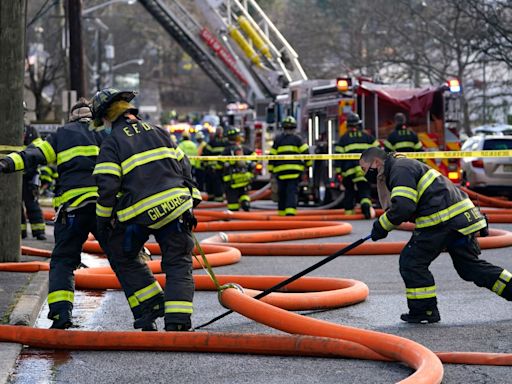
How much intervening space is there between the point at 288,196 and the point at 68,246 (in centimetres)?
962

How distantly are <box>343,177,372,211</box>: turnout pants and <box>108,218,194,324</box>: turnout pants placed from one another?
10.4 meters

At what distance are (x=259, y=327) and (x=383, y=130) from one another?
12.5 m

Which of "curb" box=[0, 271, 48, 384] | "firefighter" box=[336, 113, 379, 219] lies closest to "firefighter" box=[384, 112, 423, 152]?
"firefighter" box=[336, 113, 379, 219]

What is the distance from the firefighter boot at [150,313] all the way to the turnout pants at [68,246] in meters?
0.83

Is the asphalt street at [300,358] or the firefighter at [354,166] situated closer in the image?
the asphalt street at [300,358]

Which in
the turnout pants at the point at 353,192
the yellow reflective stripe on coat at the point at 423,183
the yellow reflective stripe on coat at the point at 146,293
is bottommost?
the turnout pants at the point at 353,192

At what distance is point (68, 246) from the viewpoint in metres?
8.25

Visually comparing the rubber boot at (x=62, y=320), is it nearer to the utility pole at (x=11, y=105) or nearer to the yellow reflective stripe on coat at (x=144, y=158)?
the yellow reflective stripe on coat at (x=144, y=158)

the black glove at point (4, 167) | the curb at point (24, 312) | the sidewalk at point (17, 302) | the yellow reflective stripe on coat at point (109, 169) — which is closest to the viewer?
the curb at point (24, 312)

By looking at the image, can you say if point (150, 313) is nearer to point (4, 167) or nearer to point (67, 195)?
point (67, 195)

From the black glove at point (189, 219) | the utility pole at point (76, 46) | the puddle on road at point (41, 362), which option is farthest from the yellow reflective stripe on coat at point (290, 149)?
the black glove at point (189, 219)

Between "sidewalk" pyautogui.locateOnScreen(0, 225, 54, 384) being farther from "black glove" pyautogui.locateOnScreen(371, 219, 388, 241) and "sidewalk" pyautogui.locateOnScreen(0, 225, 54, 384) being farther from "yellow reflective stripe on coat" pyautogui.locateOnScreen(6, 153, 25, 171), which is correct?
"black glove" pyautogui.locateOnScreen(371, 219, 388, 241)

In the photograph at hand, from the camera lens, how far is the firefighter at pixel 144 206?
7266mm

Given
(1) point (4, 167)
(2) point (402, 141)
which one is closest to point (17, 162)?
(1) point (4, 167)
